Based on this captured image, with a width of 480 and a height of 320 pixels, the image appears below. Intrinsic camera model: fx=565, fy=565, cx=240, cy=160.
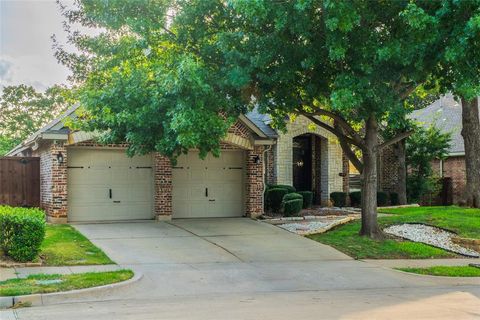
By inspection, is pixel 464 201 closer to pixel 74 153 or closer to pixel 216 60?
pixel 216 60

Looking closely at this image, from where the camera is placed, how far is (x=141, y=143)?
1337cm

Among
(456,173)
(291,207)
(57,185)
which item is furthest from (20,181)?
(456,173)

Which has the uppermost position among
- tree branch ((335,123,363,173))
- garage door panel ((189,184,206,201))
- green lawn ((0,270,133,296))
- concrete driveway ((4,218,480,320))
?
tree branch ((335,123,363,173))

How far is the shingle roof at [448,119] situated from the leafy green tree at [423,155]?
1.70 m

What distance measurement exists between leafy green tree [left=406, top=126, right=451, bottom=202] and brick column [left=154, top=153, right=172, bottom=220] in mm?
13273

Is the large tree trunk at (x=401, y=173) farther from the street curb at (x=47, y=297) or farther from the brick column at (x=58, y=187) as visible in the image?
the street curb at (x=47, y=297)

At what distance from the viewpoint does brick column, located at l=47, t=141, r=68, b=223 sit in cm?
1758

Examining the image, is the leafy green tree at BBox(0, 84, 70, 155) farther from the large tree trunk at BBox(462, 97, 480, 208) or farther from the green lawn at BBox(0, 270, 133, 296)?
the green lawn at BBox(0, 270, 133, 296)

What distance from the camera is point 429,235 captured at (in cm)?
1695

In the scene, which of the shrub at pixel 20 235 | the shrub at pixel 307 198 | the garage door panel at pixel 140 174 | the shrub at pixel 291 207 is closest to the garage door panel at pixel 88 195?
the garage door panel at pixel 140 174

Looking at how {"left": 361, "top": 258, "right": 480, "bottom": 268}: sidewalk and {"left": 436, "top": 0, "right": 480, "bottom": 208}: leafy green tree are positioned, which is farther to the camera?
{"left": 361, "top": 258, "right": 480, "bottom": 268}: sidewalk

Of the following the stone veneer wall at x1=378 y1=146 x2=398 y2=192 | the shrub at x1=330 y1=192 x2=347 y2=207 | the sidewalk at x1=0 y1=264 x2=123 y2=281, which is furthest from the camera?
the stone veneer wall at x1=378 y1=146 x2=398 y2=192

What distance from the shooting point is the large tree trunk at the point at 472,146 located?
2223 cm

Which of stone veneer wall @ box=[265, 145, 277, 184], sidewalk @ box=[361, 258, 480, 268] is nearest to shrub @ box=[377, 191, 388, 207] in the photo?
→ stone veneer wall @ box=[265, 145, 277, 184]
